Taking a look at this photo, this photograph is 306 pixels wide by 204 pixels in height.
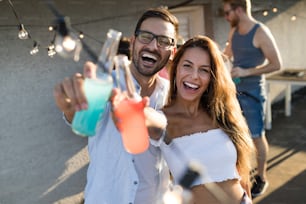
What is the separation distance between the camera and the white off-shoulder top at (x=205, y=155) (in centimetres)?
178

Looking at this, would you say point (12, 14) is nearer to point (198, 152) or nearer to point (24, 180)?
point (24, 180)

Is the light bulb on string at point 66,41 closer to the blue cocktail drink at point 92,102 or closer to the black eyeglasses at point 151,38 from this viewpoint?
the blue cocktail drink at point 92,102

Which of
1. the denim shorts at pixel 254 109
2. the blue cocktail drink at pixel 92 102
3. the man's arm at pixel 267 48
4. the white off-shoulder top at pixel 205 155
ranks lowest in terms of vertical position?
the denim shorts at pixel 254 109

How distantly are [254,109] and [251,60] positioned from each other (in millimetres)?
402

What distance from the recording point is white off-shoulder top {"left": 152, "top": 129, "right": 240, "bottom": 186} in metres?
1.78

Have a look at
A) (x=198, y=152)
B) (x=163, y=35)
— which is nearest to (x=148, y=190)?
(x=198, y=152)

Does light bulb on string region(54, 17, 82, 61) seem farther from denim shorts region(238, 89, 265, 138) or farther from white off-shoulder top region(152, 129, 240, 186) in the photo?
denim shorts region(238, 89, 265, 138)

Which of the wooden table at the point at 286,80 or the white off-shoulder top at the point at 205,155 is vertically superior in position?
the white off-shoulder top at the point at 205,155

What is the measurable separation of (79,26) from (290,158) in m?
2.61

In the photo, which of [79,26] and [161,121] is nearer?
[161,121]

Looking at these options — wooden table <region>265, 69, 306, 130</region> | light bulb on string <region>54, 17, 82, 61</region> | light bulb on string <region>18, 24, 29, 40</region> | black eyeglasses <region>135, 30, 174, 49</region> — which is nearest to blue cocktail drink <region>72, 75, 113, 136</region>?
light bulb on string <region>54, 17, 82, 61</region>

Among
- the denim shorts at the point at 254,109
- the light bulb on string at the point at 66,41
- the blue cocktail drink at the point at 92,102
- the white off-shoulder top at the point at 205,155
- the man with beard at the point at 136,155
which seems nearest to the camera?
the blue cocktail drink at the point at 92,102

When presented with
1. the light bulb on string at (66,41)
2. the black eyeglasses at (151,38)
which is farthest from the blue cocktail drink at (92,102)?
the black eyeglasses at (151,38)

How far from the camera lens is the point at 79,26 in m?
3.48
